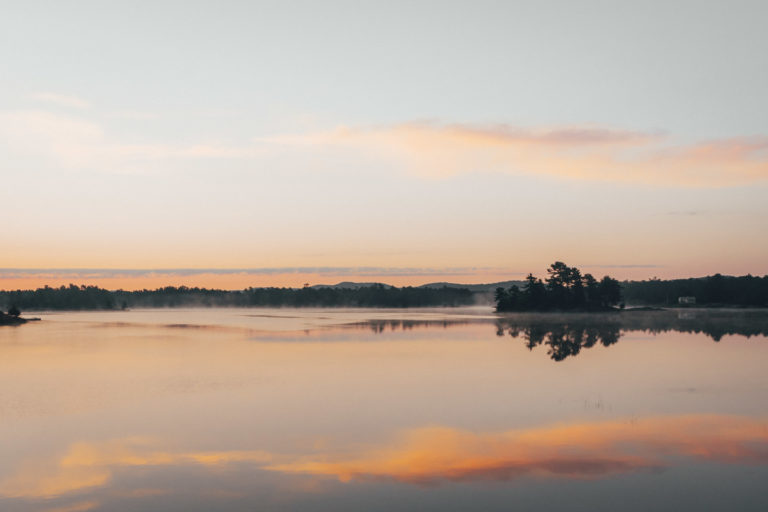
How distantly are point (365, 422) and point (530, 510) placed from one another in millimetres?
10904

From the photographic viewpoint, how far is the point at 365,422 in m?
24.8

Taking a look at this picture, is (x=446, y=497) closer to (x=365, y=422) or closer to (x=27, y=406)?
(x=365, y=422)

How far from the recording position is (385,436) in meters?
22.4

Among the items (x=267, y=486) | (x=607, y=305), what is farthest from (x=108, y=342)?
(x=607, y=305)

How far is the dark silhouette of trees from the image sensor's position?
523ft

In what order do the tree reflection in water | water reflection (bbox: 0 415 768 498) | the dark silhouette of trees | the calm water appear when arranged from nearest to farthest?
the calm water
water reflection (bbox: 0 415 768 498)
the tree reflection in water
the dark silhouette of trees

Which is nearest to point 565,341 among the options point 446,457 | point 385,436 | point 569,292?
point 385,436

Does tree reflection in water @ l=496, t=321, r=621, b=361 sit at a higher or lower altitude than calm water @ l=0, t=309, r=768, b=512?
higher

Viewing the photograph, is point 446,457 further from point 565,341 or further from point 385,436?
point 565,341

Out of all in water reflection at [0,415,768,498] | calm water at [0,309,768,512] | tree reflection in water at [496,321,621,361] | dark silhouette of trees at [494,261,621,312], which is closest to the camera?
calm water at [0,309,768,512]

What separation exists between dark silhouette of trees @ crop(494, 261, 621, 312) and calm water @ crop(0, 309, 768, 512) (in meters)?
116

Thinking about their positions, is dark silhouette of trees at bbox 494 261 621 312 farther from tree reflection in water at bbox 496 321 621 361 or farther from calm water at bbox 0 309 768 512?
calm water at bbox 0 309 768 512

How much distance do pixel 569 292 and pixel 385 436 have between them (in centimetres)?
14601

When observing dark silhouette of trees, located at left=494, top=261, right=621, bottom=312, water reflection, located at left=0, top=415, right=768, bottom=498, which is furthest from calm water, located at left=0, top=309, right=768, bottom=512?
dark silhouette of trees, located at left=494, top=261, right=621, bottom=312
